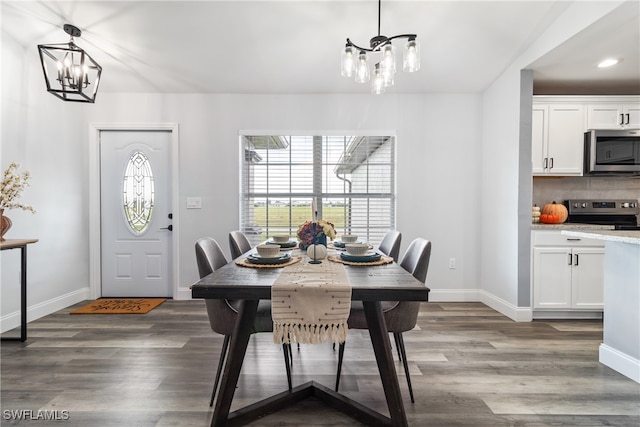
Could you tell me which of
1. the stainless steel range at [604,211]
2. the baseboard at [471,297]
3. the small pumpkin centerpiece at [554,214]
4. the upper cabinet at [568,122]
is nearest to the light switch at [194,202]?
the baseboard at [471,297]

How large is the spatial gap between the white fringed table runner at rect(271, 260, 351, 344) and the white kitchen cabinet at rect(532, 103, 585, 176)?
283 centimetres

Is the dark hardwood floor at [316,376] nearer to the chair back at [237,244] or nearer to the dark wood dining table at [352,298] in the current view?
the dark wood dining table at [352,298]

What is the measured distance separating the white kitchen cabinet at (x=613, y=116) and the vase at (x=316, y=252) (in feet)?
10.2

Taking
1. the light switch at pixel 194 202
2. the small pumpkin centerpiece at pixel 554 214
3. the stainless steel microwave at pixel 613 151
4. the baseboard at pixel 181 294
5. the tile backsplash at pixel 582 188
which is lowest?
the baseboard at pixel 181 294

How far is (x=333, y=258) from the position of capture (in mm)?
1911

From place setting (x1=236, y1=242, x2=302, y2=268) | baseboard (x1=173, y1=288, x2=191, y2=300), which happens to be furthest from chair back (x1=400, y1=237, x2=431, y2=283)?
baseboard (x1=173, y1=288, x2=191, y2=300)

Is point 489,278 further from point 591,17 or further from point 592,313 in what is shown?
point 591,17

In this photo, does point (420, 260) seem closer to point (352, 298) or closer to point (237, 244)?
point (352, 298)

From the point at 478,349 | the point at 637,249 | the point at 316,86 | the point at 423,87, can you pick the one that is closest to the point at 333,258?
the point at 478,349

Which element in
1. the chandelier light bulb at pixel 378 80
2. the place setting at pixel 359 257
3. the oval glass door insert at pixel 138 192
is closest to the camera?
the place setting at pixel 359 257

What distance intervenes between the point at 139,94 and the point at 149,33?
3.56 feet

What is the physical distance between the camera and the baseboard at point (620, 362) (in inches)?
78.9

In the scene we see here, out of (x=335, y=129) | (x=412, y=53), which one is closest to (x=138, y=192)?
(x=335, y=129)

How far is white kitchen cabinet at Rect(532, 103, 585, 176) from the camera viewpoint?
3.18 metres
